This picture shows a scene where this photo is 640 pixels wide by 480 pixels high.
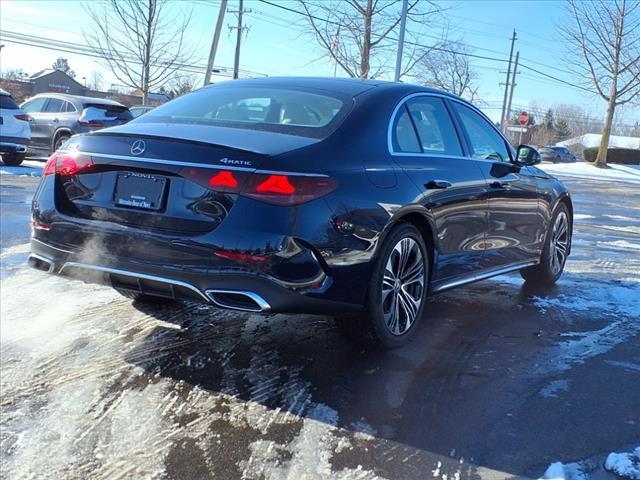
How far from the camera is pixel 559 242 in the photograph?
20.0 ft

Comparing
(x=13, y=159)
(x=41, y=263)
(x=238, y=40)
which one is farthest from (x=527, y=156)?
(x=238, y=40)

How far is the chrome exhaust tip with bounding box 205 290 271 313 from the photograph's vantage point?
3084 mm

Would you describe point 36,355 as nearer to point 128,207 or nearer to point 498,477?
point 128,207

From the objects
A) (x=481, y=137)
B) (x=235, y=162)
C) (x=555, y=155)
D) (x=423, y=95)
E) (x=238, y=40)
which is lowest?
(x=555, y=155)

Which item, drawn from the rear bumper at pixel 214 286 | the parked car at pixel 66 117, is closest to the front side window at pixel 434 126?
the rear bumper at pixel 214 286

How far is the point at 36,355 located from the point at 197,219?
4.47 feet

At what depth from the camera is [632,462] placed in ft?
8.78

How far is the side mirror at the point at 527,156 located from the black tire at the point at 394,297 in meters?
1.86

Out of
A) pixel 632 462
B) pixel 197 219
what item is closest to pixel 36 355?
pixel 197 219

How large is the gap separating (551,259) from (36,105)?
15024mm

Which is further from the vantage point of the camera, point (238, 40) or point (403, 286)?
point (238, 40)

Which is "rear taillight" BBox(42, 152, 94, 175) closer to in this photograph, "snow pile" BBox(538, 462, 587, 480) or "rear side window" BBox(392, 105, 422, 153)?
"rear side window" BBox(392, 105, 422, 153)

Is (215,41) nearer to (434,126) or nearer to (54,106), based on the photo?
(54,106)

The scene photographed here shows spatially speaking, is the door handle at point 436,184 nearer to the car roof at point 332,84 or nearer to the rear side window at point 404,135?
the rear side window at point 404,135
